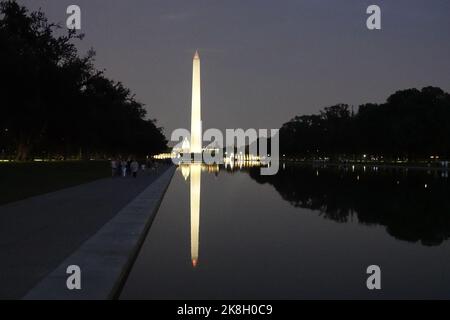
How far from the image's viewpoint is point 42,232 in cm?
1188

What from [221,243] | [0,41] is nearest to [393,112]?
[0,41]

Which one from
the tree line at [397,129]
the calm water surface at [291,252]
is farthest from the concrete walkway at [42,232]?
the tree line at [397,129]

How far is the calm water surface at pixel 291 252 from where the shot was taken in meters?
7.93

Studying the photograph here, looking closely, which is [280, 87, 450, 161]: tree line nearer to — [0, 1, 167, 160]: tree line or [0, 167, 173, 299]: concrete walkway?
[0, 1, 167, 160]: tree line

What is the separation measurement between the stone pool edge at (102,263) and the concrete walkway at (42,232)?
173 mm

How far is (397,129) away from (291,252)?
6901cm

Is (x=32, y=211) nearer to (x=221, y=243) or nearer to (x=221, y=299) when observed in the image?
(x=221, y=243)

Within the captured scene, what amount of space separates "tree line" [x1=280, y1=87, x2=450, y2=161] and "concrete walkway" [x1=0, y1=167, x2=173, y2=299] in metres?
61.6

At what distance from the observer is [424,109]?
257 ft

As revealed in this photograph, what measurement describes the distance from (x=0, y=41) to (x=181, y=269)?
59.2 feet

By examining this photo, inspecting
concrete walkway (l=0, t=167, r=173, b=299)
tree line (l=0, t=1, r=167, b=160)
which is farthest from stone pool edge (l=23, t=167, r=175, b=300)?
tree line (l=0, t=1, r=167, b=160)

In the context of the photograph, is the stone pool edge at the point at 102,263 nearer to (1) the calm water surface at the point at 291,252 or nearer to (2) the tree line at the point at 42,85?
(1) the calm water surface at the point at 291,252

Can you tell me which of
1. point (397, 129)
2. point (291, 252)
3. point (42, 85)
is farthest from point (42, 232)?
point (397, 129)
